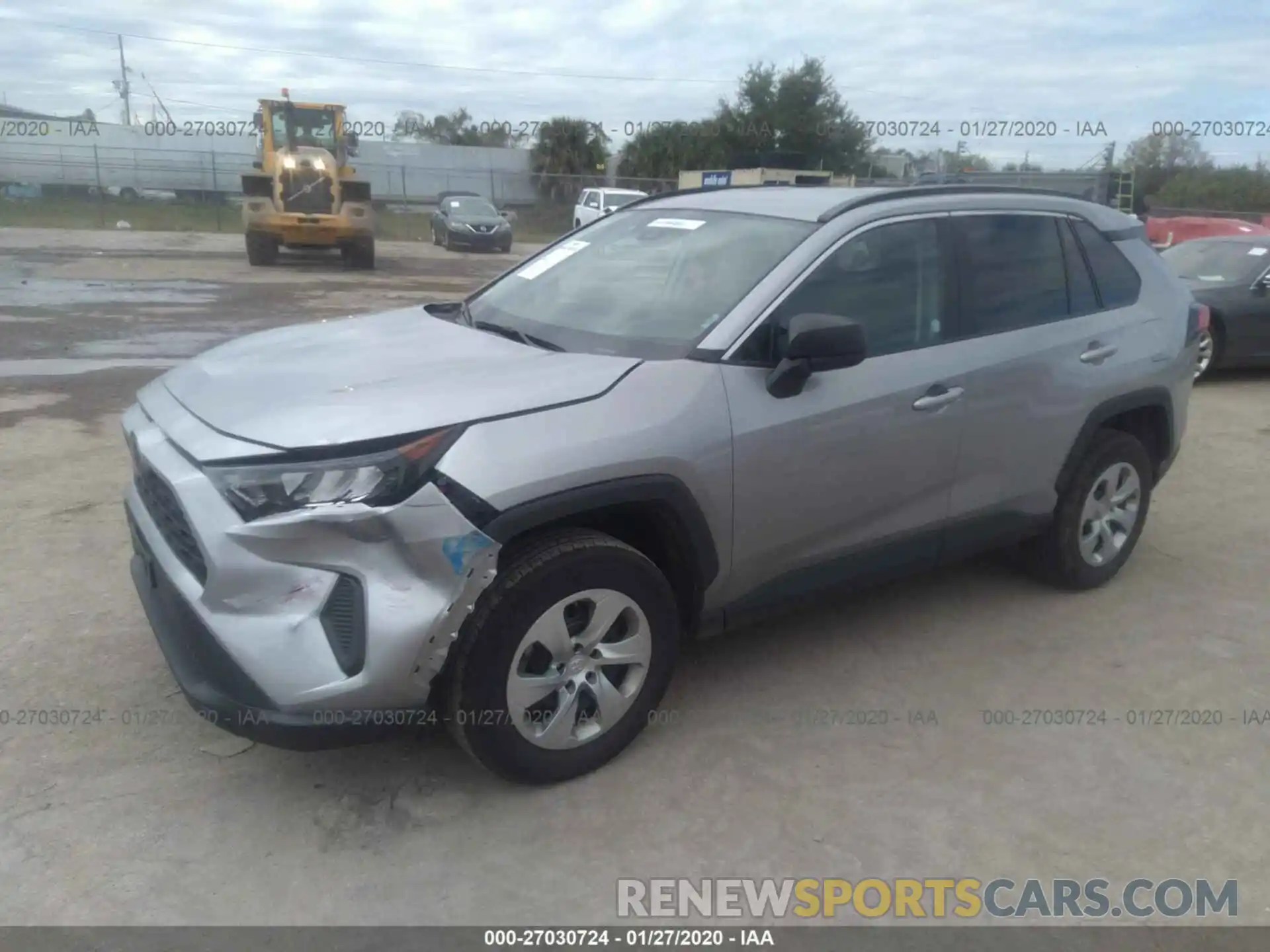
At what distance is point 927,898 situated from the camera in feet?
9.01

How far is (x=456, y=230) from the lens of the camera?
25922mm

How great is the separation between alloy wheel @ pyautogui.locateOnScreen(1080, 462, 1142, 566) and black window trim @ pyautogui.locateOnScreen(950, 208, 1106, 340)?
78 cm

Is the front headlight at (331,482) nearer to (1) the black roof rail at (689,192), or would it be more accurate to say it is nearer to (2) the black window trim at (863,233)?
(2) the black window trim at (863,233)

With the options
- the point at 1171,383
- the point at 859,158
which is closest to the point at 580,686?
the point at 1171,383

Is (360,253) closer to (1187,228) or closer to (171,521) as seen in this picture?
(1187,228)

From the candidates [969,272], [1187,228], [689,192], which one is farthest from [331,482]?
[1187,228]

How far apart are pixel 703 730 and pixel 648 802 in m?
A: 0.45

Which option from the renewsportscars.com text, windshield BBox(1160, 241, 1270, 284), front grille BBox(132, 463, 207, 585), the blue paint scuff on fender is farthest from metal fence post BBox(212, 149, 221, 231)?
the renewsportscars.com text

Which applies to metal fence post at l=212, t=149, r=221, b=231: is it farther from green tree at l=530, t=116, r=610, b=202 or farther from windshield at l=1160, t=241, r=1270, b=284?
windshield at l=1160, t=241, r=1270, b=284

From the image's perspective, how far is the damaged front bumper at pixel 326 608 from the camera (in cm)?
260

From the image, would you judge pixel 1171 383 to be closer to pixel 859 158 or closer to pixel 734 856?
pixel 734 856

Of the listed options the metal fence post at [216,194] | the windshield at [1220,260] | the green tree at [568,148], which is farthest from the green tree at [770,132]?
the windshield at [1220,260]

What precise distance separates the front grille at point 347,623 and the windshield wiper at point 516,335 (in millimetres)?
1153

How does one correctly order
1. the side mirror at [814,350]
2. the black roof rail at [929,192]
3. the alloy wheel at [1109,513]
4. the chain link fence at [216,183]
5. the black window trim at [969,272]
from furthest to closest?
the chain link fence at [216,183] < the alloy wheel at [1109,513] < the black window trim at [969,272] < the black roof rail at [929,192] < the side mirror at [814,350]
